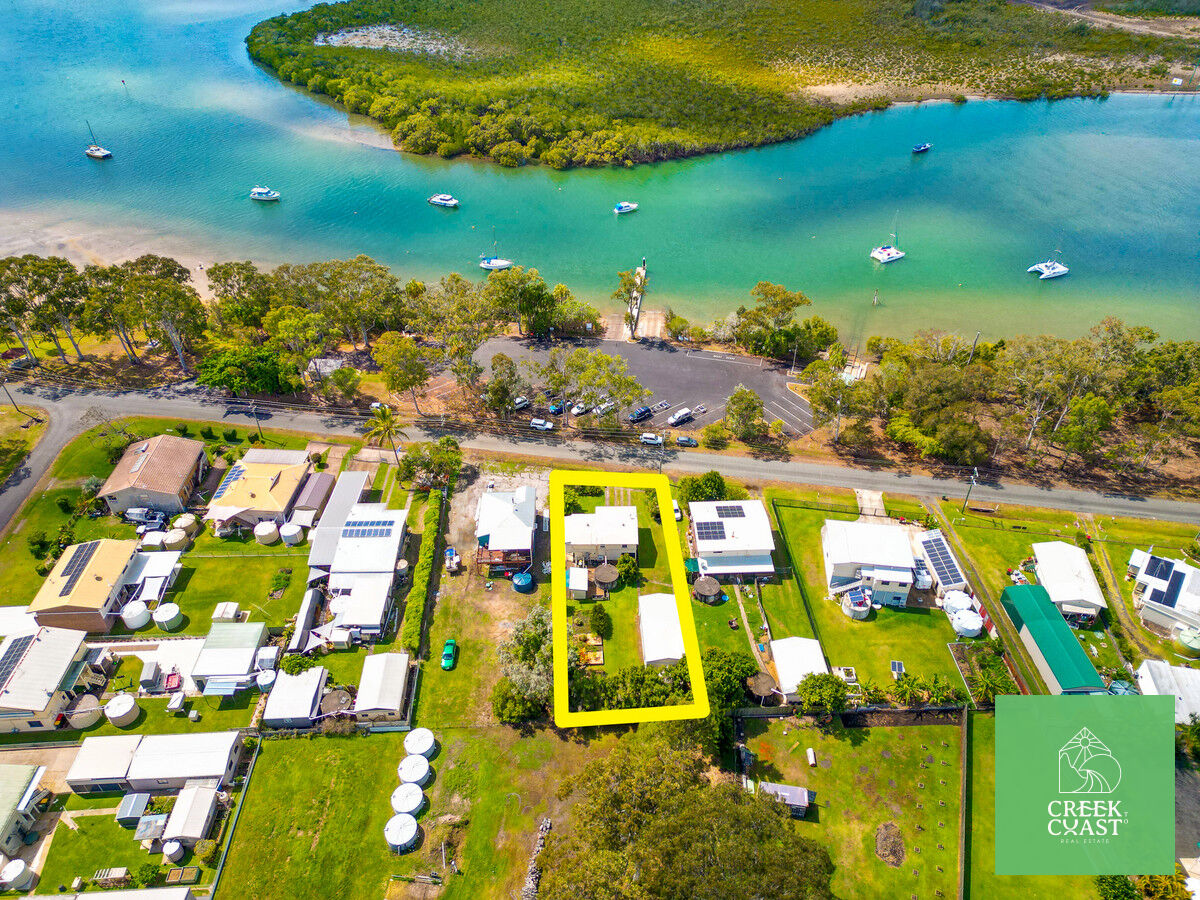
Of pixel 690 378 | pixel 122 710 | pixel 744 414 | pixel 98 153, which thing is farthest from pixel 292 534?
pixel 98 153

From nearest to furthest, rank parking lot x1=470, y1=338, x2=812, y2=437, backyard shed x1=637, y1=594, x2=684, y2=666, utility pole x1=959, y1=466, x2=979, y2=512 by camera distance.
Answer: backyard shed x1=637, y1=594, x2=684, y2=666 < utility pole x1=959, y1=466, x2=979, y2=512 < parking lot x1=470, y1=338, x2=812, y2=437

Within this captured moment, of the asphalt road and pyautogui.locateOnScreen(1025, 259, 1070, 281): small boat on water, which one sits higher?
pyautogui.locateOnScreen(1025, 259, 1070, 281): small boat on water

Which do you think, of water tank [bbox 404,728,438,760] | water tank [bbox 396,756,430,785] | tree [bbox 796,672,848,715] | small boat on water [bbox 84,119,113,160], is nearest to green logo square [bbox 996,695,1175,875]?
tree [bbox 796,672,848,715]

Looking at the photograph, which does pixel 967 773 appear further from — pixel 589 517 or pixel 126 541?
pixel 126 541

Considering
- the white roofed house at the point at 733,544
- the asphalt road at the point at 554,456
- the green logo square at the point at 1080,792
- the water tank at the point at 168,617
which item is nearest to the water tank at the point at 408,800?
the water tank at the point at 168,617

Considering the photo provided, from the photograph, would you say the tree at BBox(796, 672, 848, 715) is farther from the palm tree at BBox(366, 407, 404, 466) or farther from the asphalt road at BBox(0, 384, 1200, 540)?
the palm tree at BBox(366, 407, 404, 466)

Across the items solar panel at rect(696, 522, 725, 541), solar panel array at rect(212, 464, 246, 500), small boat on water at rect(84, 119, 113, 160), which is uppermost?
small boat on water at rect(84, 119, 113, 160)

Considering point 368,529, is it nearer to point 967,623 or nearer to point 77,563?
point 77,563
